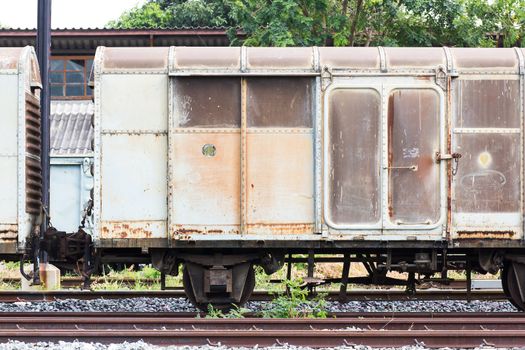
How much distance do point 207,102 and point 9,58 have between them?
8.76 feet

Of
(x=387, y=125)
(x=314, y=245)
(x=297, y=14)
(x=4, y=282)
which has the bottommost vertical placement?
(x=4, y=282)

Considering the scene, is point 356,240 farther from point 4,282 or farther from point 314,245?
point 4,282

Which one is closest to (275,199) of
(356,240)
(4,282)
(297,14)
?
(356,240)

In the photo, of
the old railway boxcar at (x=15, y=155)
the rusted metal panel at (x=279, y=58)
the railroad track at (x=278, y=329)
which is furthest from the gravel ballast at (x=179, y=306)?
the rusted metal panel at (x=279, y=58)

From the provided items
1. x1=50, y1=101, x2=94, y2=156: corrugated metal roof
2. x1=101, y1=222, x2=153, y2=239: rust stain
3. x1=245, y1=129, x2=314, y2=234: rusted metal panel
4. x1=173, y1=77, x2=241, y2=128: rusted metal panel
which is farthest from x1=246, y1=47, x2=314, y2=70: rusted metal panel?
x1=50, y1=101, x2=94, y2=156: corrugated metal roof

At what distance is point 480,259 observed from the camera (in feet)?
34.1

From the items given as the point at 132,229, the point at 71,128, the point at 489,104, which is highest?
the point at 71,128

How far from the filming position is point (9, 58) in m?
10.4

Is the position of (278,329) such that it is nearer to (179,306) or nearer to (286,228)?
(286,228)

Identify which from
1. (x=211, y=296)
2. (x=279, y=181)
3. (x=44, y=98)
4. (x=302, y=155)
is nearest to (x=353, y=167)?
(x=302, y=155)

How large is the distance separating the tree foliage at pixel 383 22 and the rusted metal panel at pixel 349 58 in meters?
7.97

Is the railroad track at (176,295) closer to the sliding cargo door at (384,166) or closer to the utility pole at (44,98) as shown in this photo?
the utility pole at (44,98)

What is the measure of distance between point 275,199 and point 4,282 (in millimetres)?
8111

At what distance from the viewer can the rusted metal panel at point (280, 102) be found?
33.1ft
